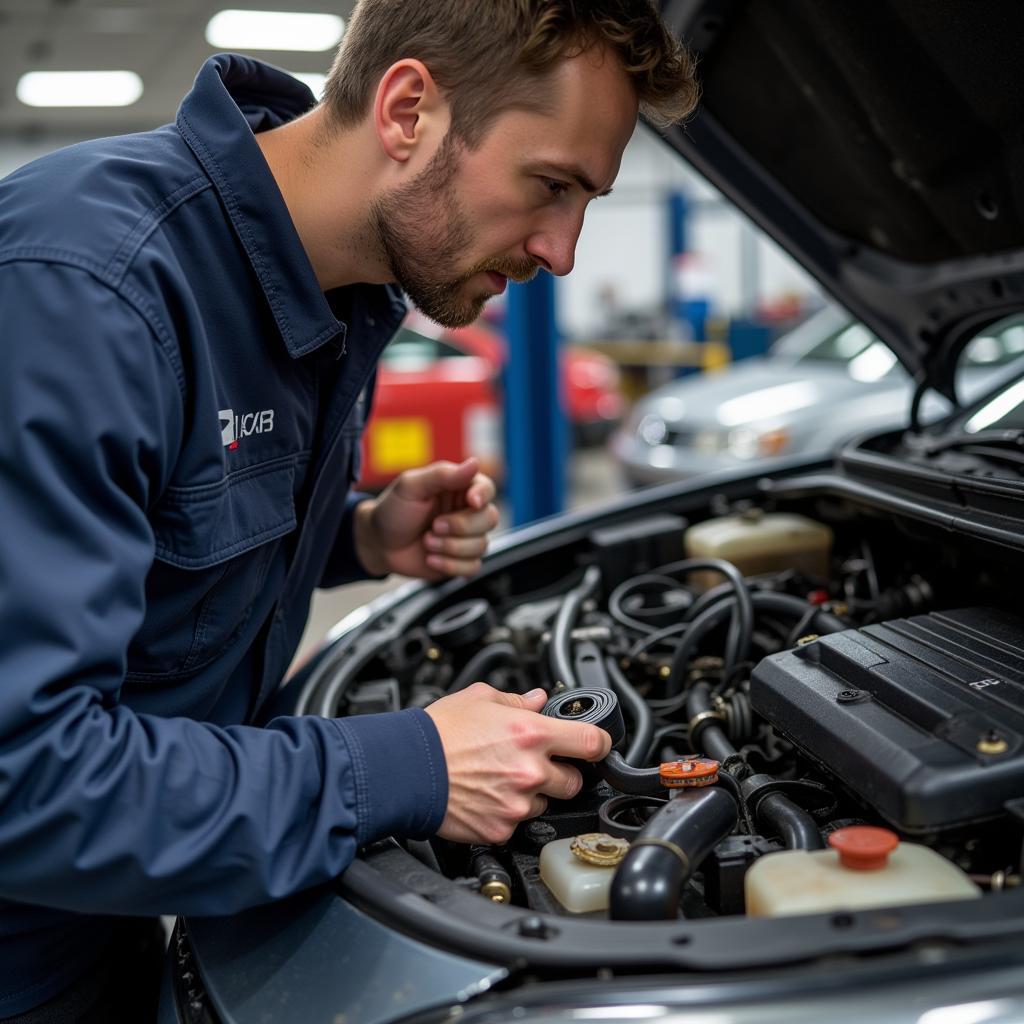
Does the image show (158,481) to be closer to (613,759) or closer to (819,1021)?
(613,759)

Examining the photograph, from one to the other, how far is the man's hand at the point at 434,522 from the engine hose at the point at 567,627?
17cm

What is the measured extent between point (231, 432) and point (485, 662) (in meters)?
0.58

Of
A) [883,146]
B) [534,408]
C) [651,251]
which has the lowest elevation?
[534,408]

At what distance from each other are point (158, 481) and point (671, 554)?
42.4 inches

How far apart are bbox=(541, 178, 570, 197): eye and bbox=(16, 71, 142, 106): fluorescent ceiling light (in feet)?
32.0

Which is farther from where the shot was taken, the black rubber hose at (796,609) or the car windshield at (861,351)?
the car windshield at (861,351)

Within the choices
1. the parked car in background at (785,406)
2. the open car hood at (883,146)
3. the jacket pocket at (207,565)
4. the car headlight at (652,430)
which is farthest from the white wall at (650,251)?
the jacket pocket at (207,565)

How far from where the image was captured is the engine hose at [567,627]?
4.64ft

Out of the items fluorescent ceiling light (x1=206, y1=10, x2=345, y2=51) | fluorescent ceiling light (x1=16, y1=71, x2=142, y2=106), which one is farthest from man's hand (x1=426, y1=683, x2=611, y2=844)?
fluorescent ceiling light (x1=16, y1=71, x2=142, y2=106)

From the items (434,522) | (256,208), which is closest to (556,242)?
(256,208)

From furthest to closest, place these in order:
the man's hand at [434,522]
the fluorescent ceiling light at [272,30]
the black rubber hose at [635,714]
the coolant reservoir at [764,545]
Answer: the fluorescent ceiling light at [272,30] → the coolant reservoir at [764,545] → the man's hand at [434,522] → the black rubber hose at [635,714]

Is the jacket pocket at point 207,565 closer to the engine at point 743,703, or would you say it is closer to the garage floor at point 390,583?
the engine at point 743,703

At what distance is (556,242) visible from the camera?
Result: 119cm

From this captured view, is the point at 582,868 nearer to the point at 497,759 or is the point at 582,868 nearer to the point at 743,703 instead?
the point at 497,759
